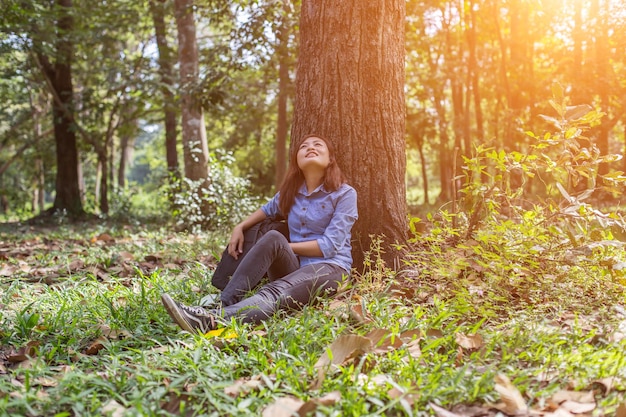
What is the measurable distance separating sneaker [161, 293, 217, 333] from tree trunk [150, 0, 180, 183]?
8306mm

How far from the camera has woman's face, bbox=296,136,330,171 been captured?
14.6 ft

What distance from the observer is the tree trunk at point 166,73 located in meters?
12.8

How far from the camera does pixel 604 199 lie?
14.5 metres

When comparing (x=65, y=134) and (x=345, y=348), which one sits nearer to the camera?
(x=345, y=348)

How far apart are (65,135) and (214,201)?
7311mm

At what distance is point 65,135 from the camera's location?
48.8 feet

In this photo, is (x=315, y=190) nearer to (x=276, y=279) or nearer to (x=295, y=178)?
(x=295, y=178)

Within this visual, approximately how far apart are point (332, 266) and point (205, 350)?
1.32 m

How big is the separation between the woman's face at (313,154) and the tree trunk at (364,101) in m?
0.21

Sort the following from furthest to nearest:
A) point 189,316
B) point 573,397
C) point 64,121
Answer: point 64,121 < point 189,316 < point 573,397

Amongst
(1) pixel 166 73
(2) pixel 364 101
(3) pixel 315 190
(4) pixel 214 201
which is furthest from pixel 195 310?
(1) pixel 166 73

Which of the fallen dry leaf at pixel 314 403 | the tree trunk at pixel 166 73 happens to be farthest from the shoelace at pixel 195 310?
the tree trunk at pixel 166 73

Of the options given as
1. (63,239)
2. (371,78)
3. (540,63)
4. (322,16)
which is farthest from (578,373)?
(540,63)

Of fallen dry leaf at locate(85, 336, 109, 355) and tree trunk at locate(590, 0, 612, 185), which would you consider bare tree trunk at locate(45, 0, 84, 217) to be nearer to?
fallen dry leaf at locate(85, 336, 109, 355)
